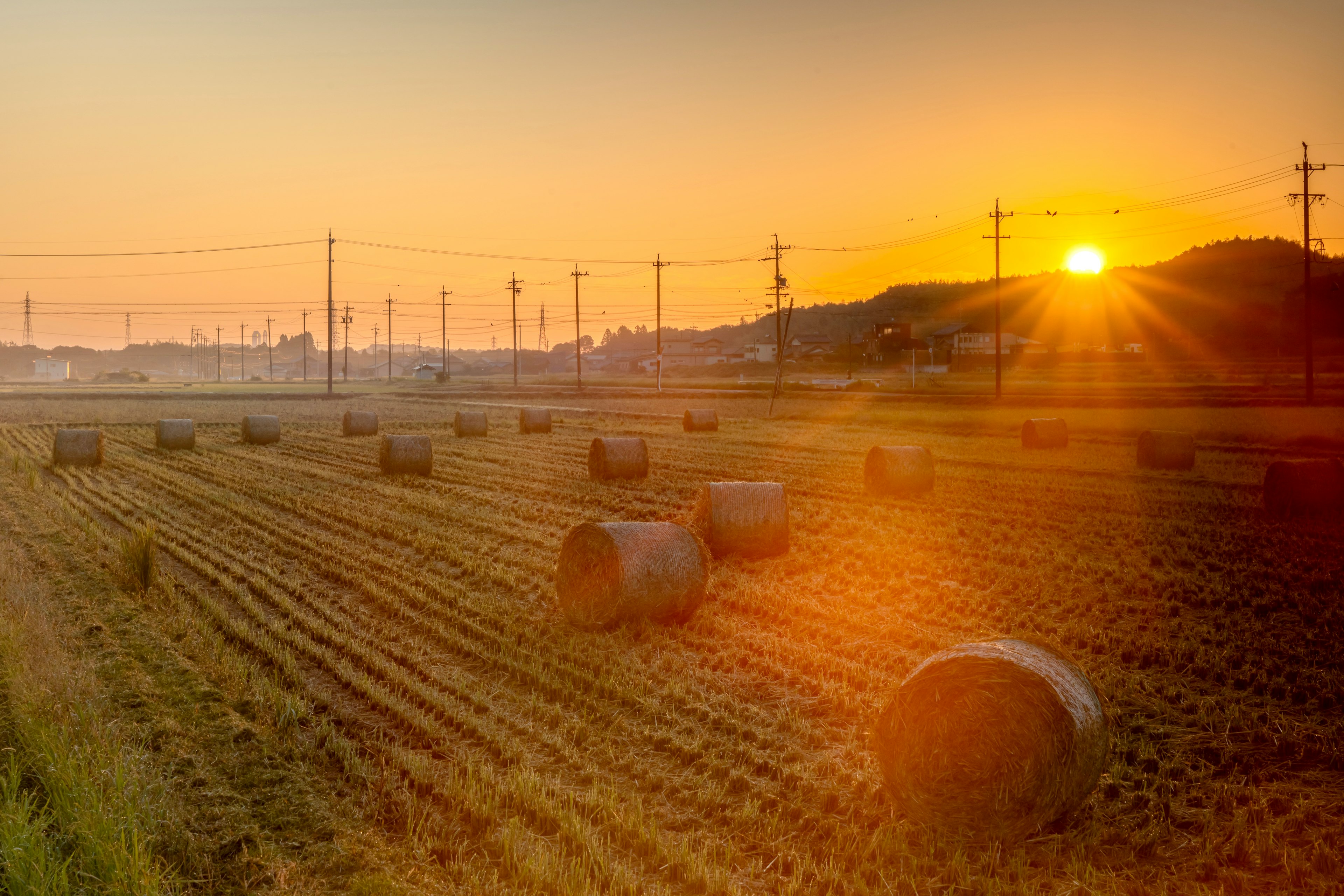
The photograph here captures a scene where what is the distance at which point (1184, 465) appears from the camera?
84.1 ft

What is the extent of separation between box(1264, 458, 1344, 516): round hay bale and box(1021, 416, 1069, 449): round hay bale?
12.5 metres

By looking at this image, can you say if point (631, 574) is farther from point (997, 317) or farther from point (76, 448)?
point (997, 317)

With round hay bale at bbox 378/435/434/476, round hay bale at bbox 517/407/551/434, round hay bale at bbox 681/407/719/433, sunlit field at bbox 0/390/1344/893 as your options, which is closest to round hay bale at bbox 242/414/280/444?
round hay bale at bbox 517/407/551/434

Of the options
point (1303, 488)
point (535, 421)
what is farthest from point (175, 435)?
point (1303, 488)

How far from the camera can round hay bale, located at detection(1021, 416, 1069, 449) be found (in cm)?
3150

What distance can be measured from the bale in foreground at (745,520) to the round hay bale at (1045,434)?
61.9ft

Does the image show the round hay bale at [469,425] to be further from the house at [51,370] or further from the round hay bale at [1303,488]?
the house at [51,370]

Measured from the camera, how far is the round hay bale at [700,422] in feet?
129

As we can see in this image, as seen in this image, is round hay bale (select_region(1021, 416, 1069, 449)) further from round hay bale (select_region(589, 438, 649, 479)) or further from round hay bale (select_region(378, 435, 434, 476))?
round hay bale (select_region(378, 435, 434, 476))

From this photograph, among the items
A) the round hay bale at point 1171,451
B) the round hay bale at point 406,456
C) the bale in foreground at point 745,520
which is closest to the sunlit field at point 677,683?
the bale in foreground at point 745,520

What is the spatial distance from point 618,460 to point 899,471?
273 inches

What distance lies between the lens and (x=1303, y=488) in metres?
18.4

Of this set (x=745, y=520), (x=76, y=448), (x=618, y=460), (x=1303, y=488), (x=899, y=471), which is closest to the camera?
(x=745, y=520)

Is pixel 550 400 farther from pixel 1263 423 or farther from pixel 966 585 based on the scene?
pixel 966 585
